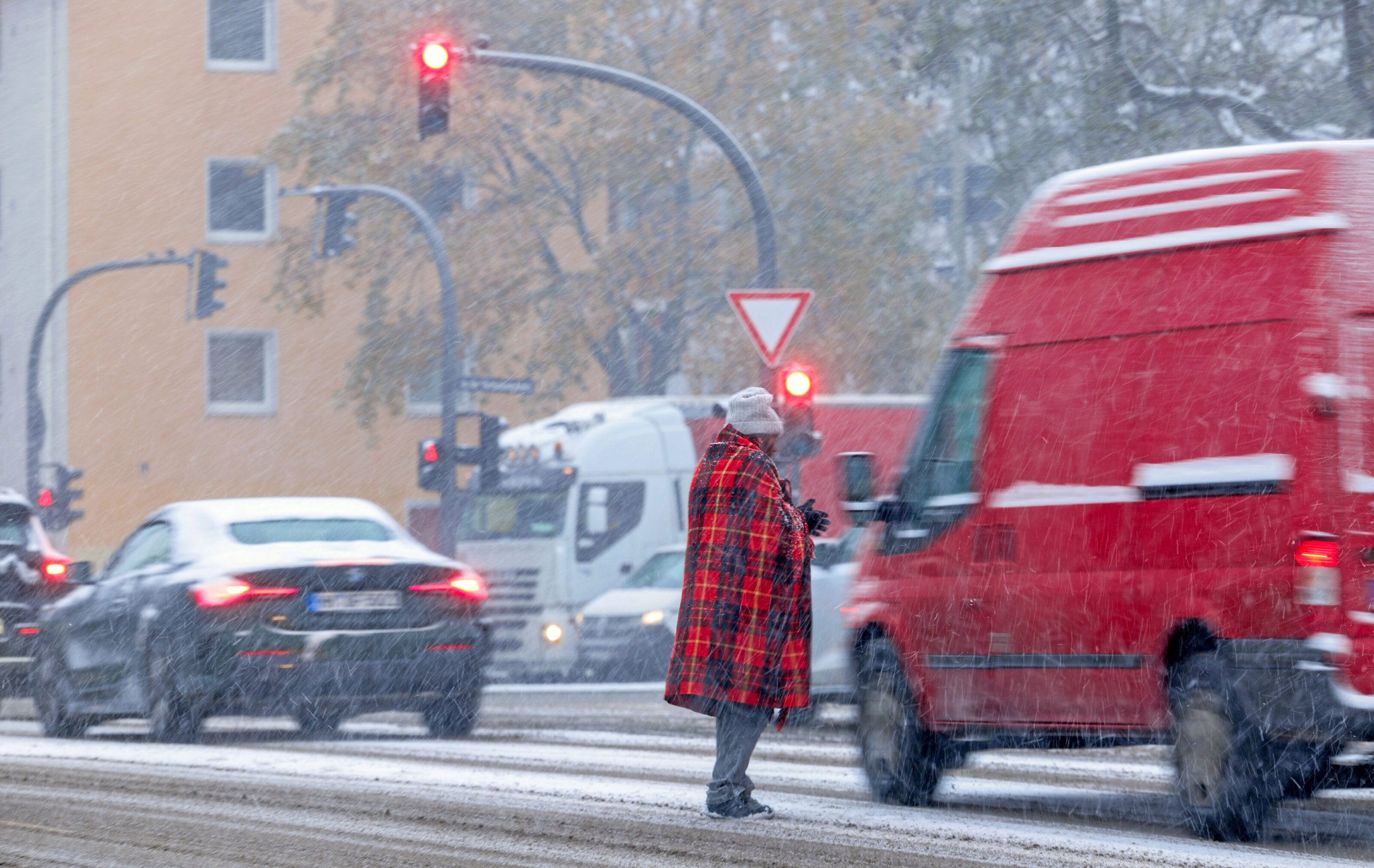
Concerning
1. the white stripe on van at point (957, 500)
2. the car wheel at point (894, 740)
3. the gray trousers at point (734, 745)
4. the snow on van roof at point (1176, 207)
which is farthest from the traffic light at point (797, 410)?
the gray trousers at point (734, 745)

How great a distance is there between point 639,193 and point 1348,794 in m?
28.1

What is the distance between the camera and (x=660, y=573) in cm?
2262

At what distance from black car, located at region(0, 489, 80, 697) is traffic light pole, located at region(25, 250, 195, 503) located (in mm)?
13517

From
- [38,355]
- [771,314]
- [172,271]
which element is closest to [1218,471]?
[771,314]

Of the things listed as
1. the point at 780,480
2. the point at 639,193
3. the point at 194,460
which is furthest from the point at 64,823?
the point at 194,460

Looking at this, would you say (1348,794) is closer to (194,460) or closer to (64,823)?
(64,823)

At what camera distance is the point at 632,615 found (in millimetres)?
22156

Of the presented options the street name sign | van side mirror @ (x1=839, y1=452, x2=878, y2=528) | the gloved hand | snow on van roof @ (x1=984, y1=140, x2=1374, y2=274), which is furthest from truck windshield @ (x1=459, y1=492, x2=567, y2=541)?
the gloved hand

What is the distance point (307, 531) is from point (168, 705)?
1354 mm

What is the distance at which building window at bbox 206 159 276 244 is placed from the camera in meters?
44.2

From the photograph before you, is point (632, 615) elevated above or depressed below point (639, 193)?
below

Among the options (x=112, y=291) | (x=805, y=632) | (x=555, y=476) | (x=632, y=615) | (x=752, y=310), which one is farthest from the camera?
(x=112, y=291)

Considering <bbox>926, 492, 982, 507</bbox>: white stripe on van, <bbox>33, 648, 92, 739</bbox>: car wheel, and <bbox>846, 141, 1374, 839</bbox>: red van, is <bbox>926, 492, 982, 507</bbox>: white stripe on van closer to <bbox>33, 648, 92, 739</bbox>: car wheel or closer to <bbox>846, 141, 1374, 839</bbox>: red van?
<bbox>846, 141, 1374, 839</bbox>: red van

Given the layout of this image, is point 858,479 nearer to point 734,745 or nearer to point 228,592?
point 734,745
